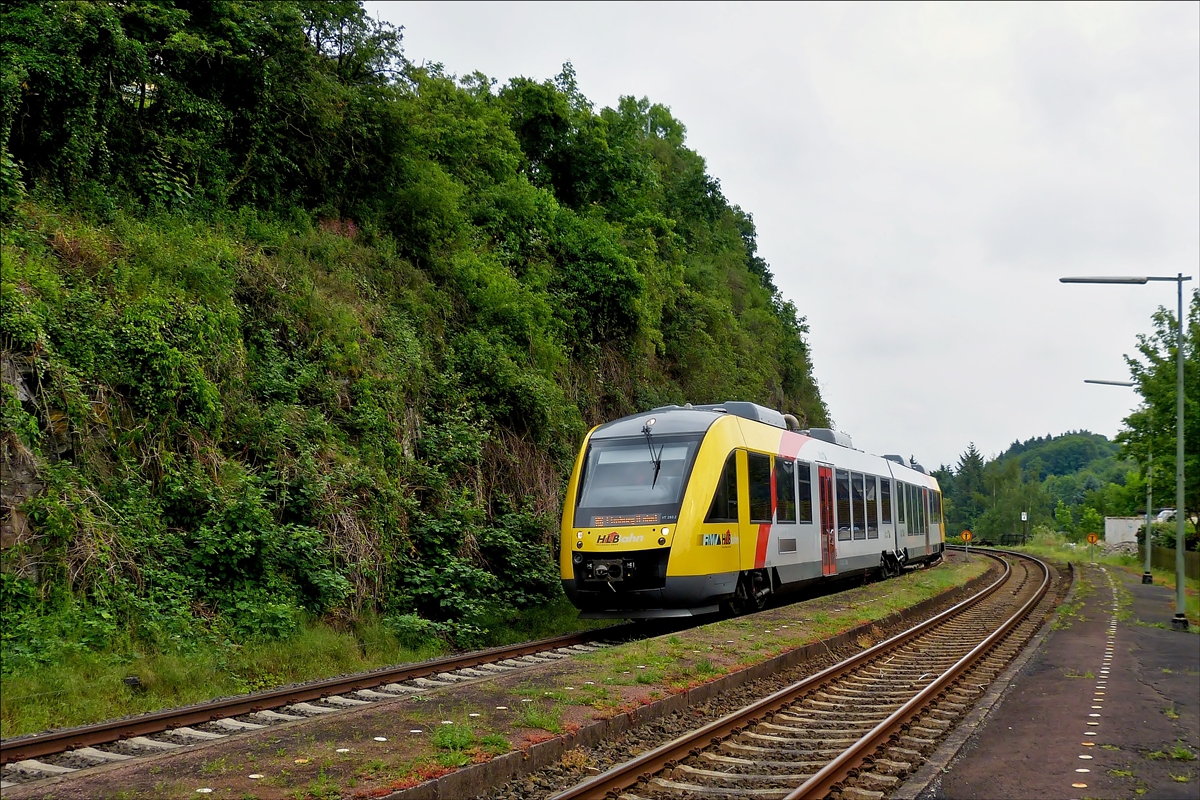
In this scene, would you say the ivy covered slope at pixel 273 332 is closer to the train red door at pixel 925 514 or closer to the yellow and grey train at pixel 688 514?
the yellow and grey train at pixel 688 514

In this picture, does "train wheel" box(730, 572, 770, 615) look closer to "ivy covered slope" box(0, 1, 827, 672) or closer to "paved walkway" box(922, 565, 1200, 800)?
"ivy covered slope" box(0, 1, 827, 672)

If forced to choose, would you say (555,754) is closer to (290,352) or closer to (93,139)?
(290,352)

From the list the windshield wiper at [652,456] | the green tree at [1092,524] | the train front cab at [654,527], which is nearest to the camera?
the train front cab at [654,527]

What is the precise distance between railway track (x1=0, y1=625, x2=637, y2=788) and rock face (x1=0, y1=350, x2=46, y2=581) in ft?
8.92

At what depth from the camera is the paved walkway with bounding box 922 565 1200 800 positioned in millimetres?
7367

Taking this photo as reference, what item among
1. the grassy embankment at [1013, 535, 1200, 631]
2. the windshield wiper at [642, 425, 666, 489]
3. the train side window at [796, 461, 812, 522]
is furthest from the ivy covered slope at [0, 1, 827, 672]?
the grassy embankment at [1013, 535, 1200, 631]

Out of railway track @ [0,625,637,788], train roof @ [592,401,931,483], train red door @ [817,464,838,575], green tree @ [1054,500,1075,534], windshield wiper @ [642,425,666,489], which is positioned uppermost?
train roof @ [592,401,931,483]

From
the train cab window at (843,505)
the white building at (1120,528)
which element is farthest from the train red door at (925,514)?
the white building at (1120,528)

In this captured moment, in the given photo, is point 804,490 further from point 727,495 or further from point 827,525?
point 727,495

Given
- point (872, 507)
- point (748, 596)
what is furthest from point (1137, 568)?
point (748, 596)

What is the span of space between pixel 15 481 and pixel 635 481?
8.13 metres

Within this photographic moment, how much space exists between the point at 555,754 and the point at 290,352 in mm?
9851

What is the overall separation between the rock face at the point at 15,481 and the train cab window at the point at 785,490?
447 inches

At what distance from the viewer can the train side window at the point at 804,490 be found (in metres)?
18.5
